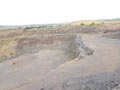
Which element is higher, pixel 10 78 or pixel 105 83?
pixel 105 83

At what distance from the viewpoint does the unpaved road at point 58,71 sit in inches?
799

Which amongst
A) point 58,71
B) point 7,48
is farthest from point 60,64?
point 7,48

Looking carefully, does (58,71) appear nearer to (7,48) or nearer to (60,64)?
(60,64)

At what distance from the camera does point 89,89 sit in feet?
58.7

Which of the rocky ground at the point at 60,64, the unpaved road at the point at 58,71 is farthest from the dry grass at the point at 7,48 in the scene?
the unpaved road at the point at 58,71

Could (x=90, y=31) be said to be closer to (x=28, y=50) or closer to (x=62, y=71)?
(x=28, y=50)

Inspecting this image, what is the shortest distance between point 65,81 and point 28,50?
88.1 ft

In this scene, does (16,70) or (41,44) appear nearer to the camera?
(16,70)

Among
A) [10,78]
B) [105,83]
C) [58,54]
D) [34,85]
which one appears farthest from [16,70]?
[105,83]

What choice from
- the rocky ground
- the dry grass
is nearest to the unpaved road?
the rocky ground

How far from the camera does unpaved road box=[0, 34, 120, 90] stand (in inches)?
799

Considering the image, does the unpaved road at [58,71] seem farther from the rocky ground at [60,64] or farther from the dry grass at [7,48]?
the dry grass at [7,48]

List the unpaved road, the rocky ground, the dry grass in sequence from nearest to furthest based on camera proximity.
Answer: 1. the rocky ground
2. the unpaved road
3. the dry grass

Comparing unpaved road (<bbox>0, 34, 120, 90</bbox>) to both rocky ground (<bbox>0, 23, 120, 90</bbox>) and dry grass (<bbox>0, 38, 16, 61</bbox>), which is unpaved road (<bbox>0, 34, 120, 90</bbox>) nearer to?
rocky ground (<bbox>0, 23, 120, 90</bbox>)
